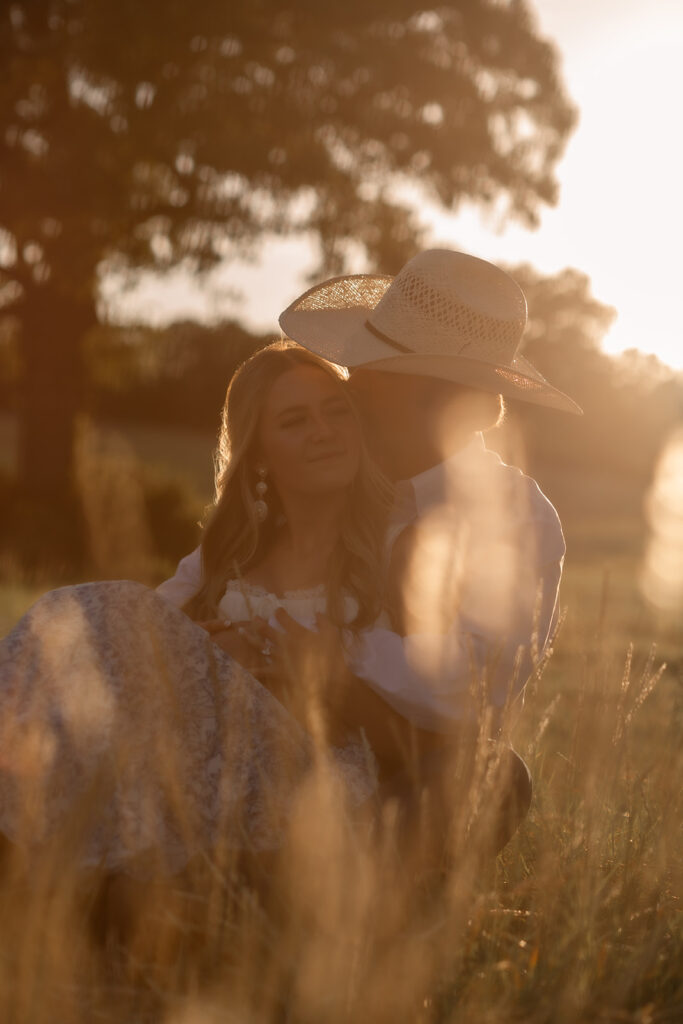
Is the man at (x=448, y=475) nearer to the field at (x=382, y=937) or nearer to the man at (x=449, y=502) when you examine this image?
the man at (x=449, y=502)

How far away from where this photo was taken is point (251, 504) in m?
3.42

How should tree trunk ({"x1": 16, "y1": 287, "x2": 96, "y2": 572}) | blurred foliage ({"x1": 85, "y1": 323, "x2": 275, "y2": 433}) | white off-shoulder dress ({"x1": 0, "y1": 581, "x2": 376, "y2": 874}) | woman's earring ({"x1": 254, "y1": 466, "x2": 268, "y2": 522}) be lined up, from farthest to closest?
blurred foliage ({"x1": 85, "y1": 323, "x2": 275, "y2": 433})
tree trunk ({"x1": 16, "y1": 287, "x2": 96, "y2": 572})
woman's earring ({"x1": 254, "y1": 466, "x2": 268, "y2": 522})
white off-shoulder dress ({"x1": 0, "y1": 581, "x2": 376, "y2": 874})

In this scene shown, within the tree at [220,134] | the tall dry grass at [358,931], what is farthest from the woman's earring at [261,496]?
the tree at [220,134]

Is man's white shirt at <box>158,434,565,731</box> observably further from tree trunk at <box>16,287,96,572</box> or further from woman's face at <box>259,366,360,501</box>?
tree trunk at <box>16,287,96,572</box>

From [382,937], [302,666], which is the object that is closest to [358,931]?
[382,937]

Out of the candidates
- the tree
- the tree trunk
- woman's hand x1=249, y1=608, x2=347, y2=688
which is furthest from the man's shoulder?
the tree trunk

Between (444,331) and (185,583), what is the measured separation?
1279 millimetres

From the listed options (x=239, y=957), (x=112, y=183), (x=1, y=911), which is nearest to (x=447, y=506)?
(x=239, y=957)

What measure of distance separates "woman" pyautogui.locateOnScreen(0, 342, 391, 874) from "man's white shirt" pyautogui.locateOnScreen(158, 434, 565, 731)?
12cm

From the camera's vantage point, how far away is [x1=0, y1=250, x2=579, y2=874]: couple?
8.13ft

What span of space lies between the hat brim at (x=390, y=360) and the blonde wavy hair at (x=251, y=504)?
0.29ft

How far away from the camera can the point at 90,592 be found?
8.92 feet

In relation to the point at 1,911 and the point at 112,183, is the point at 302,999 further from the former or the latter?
the point at 112,183

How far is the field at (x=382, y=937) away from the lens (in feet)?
6.64
